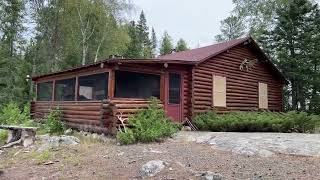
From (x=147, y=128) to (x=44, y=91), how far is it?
872 cm

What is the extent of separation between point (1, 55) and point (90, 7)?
7184mm

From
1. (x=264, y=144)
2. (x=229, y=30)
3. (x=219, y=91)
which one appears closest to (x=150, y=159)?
(x=264, y=144)

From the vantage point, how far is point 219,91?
16719mm

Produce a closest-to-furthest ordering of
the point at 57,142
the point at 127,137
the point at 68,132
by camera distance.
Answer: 1. the point at 127,137
2. the point at 57,142
3. the point at 68,132

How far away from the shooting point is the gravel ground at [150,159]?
7.82m

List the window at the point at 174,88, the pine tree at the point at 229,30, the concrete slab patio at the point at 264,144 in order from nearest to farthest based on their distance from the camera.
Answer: the concrete slab patio at the point at 264,144, the window at the point at 174,88, the pine tree at the point at 229,30

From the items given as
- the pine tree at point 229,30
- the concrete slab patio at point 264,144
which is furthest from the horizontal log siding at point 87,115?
the pine tree at point 229,30

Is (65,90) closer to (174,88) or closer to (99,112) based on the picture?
(99,112)

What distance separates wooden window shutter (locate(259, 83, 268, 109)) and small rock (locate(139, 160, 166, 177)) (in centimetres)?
1165

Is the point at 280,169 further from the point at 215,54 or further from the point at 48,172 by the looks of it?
the point at 215,54

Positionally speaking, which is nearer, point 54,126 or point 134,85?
point 134,85

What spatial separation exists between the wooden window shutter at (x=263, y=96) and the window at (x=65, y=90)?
9.20 metres

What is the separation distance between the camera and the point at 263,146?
9.71 m

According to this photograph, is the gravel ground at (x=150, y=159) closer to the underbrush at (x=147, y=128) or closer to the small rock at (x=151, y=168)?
the small rock at (x=151, y=168)
